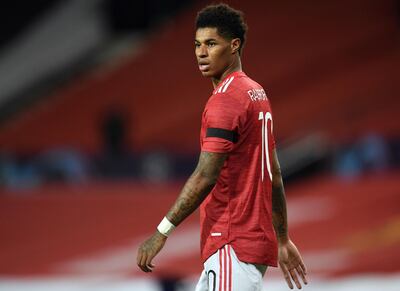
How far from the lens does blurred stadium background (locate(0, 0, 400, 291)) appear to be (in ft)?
32.8

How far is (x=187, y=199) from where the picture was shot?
4102 millimetres

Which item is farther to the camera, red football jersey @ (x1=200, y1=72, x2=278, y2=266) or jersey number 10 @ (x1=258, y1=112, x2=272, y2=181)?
jersey number 10 @ (x1=258, y1=112, x2=272, y2=181)

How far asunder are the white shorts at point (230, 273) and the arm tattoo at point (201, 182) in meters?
0.29

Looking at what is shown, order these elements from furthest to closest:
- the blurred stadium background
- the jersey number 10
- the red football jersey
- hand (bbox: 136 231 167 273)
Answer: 1. the blurred stadium background
2. the jersey number 10
3. the red football jersey
4. hand (bbox: 136 231 167 273)

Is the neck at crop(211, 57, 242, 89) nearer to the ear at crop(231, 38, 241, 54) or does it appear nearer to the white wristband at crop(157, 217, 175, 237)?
the ear at crop(231, 38, 241, 54)

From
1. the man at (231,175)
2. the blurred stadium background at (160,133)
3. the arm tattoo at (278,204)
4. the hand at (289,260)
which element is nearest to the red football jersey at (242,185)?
the man at (231,175)

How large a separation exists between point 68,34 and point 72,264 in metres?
12.2

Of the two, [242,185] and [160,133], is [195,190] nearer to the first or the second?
[242,185]

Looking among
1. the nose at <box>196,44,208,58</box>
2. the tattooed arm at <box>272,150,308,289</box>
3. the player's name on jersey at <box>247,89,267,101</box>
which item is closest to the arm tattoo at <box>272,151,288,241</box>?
the tattooed arm at <box>272,150,308,289</box>

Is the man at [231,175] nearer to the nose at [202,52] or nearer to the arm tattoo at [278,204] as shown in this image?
the nose at [202,52]

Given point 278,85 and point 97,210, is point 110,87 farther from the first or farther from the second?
point 97,210

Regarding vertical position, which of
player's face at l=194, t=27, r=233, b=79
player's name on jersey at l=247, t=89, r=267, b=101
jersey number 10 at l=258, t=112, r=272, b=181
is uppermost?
player's face at l=194, t=27, r=233, b=79

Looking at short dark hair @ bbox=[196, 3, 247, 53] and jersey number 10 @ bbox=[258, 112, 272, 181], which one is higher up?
short dark hair @ bbox=[196, 3, 247, 53]

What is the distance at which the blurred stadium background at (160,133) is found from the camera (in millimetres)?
10003
